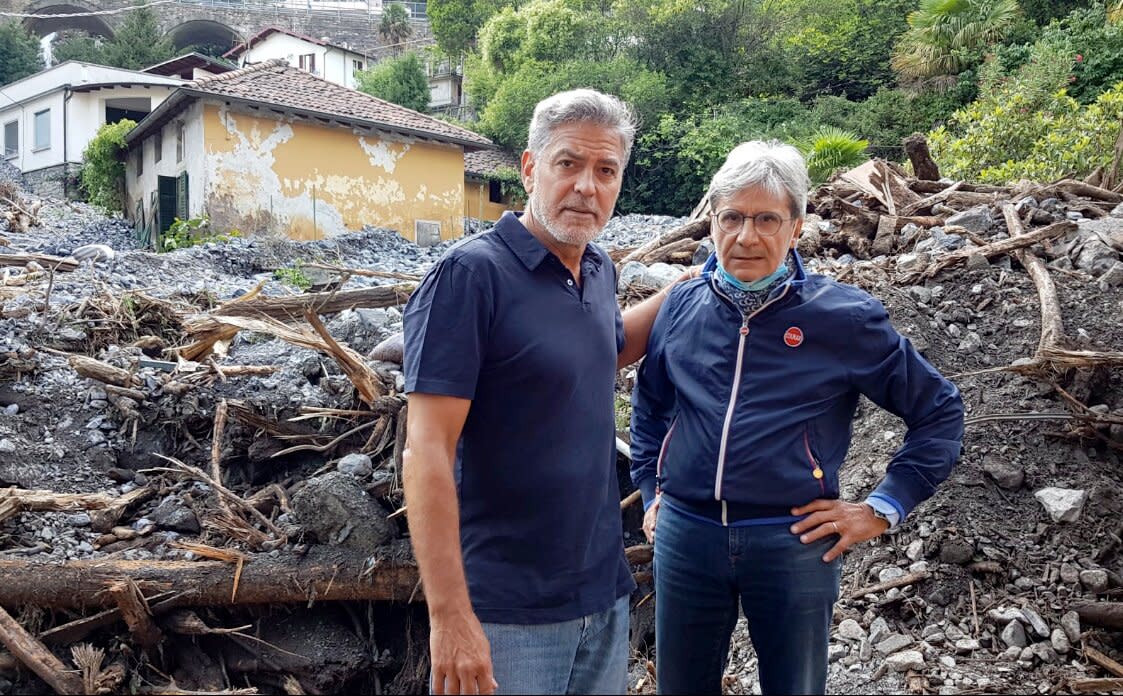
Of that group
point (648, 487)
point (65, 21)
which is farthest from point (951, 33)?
point (65, 21)

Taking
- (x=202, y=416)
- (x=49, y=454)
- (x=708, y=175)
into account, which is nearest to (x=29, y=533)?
(x=49, y=454)

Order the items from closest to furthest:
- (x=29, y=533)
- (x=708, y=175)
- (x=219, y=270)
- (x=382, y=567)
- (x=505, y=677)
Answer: (x=505, y=677)
(x=382, y=567)
(x=29, y=533)
(x=219, y=270)
(x=708, y=175)

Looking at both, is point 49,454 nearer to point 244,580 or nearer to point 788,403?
point 244,580

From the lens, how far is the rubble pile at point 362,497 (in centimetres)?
358

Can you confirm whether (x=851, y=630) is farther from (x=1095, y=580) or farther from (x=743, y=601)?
(x=743, y=601)

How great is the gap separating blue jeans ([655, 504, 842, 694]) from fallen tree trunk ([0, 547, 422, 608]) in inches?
70.6

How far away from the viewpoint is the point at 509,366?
6.77ft

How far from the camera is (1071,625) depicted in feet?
11.2

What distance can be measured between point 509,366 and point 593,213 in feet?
1.53

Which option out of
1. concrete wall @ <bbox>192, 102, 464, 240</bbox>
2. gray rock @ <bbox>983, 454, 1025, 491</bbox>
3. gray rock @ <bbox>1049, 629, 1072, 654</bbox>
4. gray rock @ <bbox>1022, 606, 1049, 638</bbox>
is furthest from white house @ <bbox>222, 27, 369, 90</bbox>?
gray rock @ <bbox>1049, 629, 1072, 654</bbox>

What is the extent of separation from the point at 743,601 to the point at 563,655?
1.60 feet

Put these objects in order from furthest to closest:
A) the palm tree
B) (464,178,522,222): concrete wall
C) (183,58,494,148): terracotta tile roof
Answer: (464,178,522,222): concrete wall
the palm tree
(183,58,494,148): terracotta tile roof

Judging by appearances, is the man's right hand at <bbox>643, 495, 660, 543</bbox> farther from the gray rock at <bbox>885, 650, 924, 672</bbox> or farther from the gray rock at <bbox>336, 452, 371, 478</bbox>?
the gray rock at <bbox>336, 452, 371, 478</bbox>

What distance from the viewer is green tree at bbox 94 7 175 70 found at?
1451 inches
